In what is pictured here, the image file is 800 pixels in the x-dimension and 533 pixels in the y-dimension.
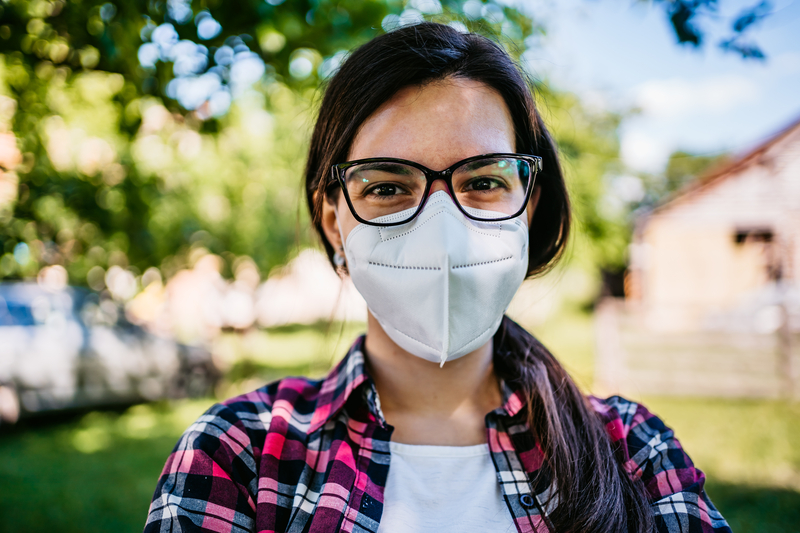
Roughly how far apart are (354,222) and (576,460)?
918 mm

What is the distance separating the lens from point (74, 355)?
715cm

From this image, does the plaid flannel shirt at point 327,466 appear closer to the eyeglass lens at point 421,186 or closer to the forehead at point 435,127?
the eyeglass lens at point 421,186

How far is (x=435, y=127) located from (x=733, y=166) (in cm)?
1719

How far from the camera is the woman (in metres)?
1.35

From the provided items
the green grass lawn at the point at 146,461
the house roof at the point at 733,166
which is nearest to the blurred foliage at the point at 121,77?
the green grass lawn at the point at 146,461

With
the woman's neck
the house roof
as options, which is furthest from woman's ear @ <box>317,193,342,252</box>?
the house roof

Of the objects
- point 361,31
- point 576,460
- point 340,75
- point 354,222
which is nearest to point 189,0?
point 361,31

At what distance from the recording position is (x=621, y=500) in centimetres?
142

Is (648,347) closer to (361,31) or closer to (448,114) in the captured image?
(361,31)

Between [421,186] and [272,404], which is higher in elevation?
[421,186]

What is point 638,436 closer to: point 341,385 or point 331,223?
point 341,385

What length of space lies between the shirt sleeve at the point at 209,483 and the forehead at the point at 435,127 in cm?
85

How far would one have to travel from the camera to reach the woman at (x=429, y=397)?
1.35m

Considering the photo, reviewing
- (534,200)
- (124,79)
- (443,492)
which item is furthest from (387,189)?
(124,79)
